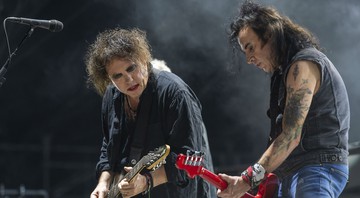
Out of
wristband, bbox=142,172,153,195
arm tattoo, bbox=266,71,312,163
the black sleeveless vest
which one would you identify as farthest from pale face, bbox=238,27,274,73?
Answer: wristband, bbox=142,172,153,195

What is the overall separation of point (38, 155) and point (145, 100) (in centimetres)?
635

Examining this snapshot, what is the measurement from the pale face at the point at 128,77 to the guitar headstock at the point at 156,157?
0.42 metres

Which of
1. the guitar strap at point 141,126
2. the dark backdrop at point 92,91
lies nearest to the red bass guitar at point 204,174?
the guitar strap at point 141,126

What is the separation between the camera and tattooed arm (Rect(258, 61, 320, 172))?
3.04 metres

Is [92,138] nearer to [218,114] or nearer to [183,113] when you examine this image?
[218,114]

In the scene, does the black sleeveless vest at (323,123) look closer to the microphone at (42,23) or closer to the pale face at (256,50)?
the pale face at (256,50)

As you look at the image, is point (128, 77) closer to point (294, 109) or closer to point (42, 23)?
point (42, 23)

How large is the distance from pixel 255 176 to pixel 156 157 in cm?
59

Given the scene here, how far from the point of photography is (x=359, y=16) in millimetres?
Answer: 6715

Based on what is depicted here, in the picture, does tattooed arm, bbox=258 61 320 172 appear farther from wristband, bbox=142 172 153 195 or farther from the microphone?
the microphone

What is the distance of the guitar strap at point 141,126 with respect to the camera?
3.81 m

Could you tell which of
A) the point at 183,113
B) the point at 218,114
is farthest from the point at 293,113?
the point at 218,114

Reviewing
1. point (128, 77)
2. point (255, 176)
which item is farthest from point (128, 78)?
point (255, 176)

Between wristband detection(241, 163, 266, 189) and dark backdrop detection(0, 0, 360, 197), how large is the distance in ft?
8.81
